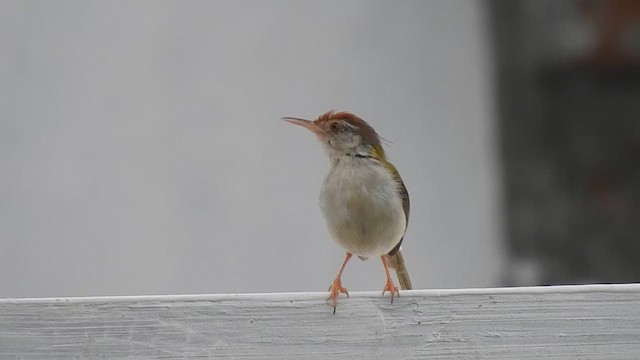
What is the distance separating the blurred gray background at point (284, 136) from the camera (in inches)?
154

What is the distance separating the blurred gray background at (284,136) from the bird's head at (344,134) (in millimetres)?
1254

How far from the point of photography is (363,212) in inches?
96.0

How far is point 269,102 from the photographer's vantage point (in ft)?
13.0

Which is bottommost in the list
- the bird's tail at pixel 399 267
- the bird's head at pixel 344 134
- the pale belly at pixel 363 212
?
the bird's tail at pixel 399 267

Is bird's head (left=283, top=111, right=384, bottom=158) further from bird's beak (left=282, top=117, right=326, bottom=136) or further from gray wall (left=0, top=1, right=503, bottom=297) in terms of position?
gray wall (left=0, top=1, right=503, bottom=297)

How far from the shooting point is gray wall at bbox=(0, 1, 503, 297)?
389 cm

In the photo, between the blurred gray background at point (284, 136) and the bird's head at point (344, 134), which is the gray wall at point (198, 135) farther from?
the bird's head at point (344, 134)

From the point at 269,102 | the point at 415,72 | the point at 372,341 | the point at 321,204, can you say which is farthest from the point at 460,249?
the point at 372,341

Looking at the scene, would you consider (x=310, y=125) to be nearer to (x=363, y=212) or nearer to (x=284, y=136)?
(x=363, y=212)

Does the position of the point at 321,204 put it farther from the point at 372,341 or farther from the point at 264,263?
the point at 264,263

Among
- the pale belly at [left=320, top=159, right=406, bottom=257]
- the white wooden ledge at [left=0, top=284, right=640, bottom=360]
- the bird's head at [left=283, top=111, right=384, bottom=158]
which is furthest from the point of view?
the bird's head at [left=283, top=111, right=384, bottom=158]

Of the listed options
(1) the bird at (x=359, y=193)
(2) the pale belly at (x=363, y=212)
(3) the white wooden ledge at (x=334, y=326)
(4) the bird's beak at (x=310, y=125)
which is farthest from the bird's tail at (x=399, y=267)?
(3) the white wooden ledge at (x=334, y=326)

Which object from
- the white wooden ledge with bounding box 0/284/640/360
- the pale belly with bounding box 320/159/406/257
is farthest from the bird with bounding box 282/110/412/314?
the white wooden ledge with bounding box 0/284/640/360

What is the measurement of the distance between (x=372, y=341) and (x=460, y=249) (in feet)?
7.97
